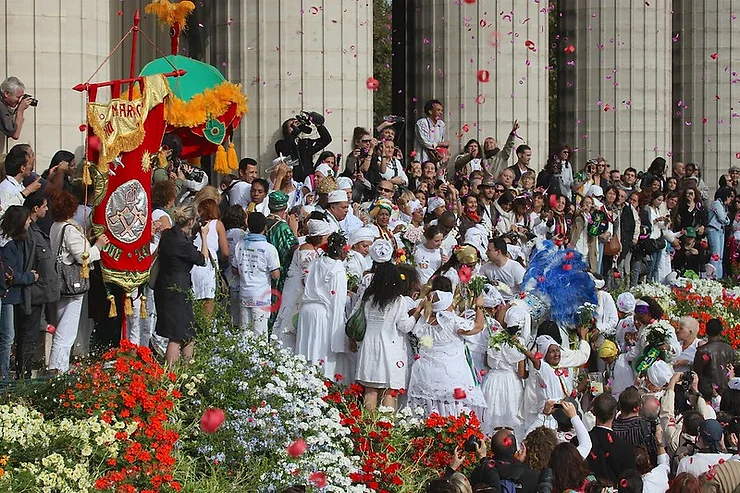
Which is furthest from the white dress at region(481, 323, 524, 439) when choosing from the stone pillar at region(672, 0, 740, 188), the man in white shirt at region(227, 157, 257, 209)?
the stone pillar at region(672, 0, 740, 188)

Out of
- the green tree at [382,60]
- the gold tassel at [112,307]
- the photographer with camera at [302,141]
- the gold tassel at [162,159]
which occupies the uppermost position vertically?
the green tree at [382,60]

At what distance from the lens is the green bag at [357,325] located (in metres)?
16.0

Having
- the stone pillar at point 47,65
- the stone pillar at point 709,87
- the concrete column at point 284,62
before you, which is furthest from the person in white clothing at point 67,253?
the stone pillar at point 709,87

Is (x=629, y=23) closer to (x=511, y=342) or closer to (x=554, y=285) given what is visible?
(x=554, y=285)

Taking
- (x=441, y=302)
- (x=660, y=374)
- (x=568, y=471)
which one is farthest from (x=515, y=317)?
(x=568, y=471)

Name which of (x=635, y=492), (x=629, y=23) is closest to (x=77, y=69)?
(x=635, y=492)

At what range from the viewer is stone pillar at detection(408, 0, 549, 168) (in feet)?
88.6

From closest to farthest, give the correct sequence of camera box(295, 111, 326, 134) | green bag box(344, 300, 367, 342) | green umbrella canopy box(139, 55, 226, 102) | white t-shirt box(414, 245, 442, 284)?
green bag box(344, 300, 367, 342) → white t-shirt box(414, 245, 442, 284) → green umbrella canopy box(139, 55, 226, 102) → camera box(295, 111, 326, 134)

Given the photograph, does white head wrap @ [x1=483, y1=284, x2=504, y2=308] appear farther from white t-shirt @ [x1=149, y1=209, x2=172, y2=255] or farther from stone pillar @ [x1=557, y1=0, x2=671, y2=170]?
stone pillar @ [x1=557, y1=0, x2=671, y2=170]

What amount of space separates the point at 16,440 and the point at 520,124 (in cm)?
1625

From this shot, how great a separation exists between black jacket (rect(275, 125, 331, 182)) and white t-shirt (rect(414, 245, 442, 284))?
437cm

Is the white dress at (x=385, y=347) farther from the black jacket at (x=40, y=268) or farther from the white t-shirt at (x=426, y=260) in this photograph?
the black jacket at (x=40, y=268)

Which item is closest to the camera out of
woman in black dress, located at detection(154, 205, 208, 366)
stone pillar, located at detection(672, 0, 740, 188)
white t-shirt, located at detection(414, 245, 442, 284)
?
woman in black dress, located at detection(154, 205, 208, 366)

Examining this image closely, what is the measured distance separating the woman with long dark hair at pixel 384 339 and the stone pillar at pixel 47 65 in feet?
18.2
